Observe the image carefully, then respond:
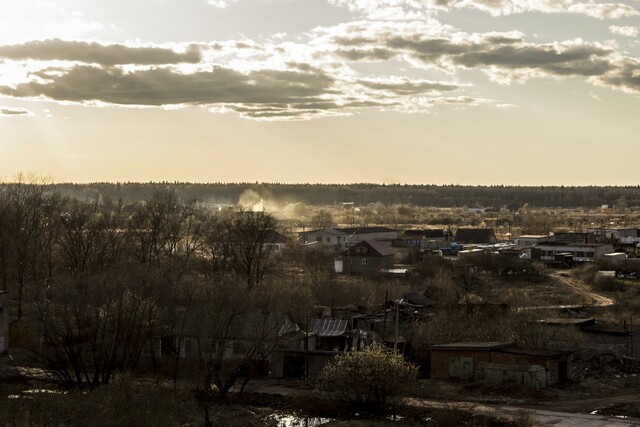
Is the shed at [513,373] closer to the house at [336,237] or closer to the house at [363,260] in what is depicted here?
the house at [363,260]

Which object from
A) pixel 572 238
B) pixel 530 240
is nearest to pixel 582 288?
pixel 572 238

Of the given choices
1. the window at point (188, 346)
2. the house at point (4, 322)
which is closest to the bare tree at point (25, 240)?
the house at point (4, 322)

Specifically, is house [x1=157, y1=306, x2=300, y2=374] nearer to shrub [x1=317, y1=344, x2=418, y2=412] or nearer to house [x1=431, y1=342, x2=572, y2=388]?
shrub [x1=317, y1=344, x2=418, y2=412]

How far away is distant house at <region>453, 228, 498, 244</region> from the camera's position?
105m

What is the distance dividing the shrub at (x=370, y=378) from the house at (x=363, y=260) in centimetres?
4460

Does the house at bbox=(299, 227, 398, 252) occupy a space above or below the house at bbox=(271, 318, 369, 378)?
above

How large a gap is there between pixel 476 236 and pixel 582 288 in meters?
39.3

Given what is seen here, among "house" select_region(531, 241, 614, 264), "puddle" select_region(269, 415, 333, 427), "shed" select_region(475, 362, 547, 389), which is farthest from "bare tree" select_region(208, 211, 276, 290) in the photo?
"house" select_region(531, 241, 614, 264)

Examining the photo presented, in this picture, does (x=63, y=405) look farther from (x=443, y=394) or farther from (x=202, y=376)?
A: (x=443, y=394)

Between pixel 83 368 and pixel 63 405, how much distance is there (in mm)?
8716

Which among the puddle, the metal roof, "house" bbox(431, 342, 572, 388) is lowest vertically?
the puddle

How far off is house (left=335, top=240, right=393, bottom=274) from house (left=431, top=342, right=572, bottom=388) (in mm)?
39701

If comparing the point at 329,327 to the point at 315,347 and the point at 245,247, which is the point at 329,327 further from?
the point at 245,247

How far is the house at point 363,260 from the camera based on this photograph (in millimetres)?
75562
